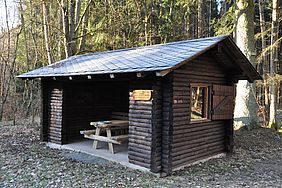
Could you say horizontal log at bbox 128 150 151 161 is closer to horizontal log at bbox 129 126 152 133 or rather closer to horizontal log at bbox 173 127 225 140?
horizontal log at bbox 129 126 152 133

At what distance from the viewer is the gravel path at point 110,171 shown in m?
5.38

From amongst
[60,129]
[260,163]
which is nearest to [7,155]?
[60,129]

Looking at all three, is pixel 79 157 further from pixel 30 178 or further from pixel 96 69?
pixel 96 69

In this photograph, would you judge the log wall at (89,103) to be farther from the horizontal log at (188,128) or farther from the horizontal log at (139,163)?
the horizontal log at (188,128)

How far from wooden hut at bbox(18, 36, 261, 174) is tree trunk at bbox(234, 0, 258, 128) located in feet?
8.86

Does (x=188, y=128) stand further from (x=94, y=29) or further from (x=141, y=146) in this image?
(x=94, y=29)

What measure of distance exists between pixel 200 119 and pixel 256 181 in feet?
6.62

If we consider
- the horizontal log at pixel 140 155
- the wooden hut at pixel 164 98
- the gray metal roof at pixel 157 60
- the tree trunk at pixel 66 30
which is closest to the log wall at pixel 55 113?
the wooden hut at pixel 164 98

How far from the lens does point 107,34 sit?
14.0 m

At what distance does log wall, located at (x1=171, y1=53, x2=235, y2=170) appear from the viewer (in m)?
6.17

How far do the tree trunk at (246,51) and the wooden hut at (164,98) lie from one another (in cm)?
270

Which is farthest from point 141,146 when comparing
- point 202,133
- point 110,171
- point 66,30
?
point 66,30

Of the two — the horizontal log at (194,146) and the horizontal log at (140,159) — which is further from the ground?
the horizontal log at (194,146)

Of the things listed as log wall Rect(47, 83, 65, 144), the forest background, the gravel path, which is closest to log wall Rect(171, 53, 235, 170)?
the gravel path
